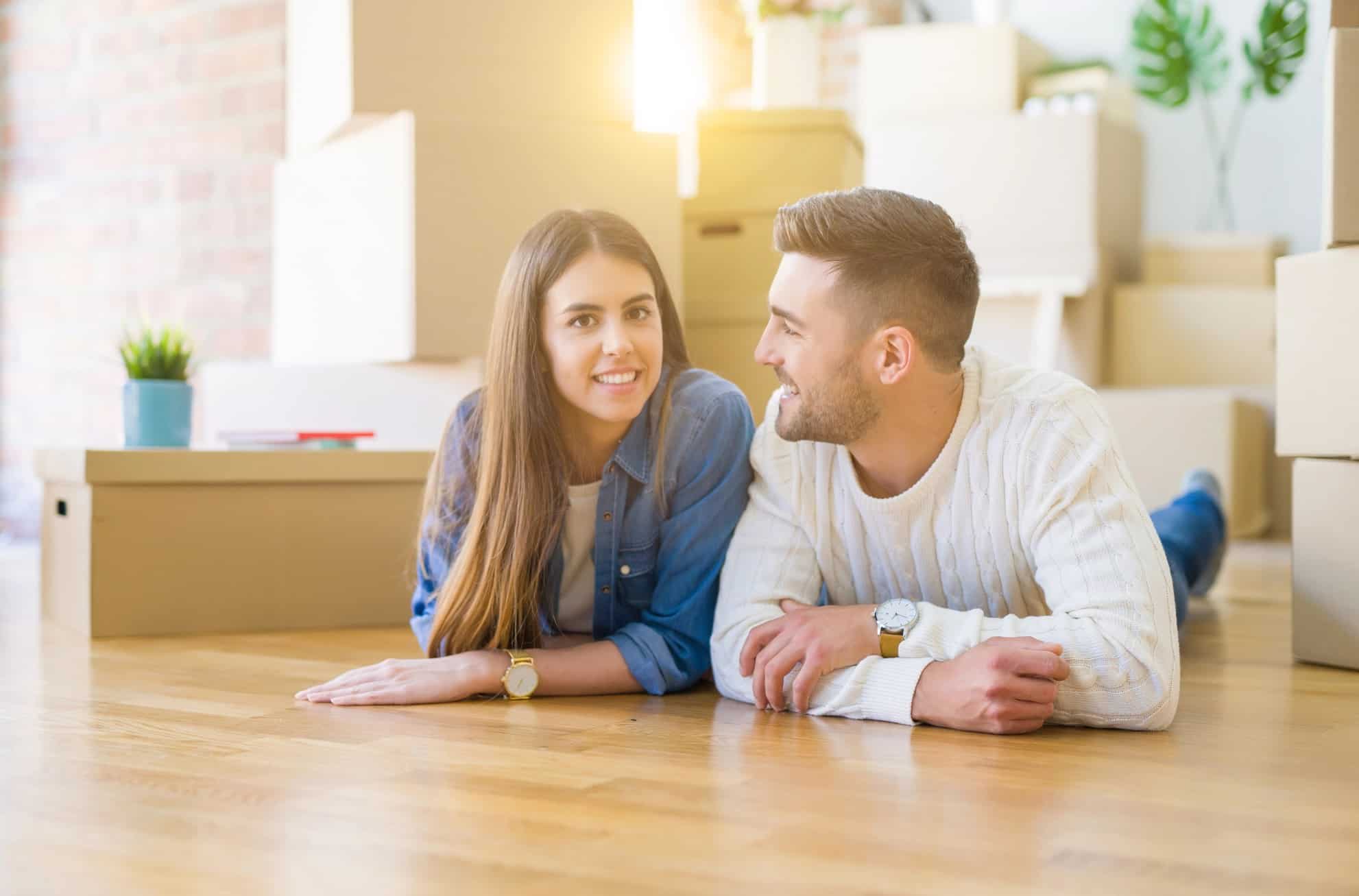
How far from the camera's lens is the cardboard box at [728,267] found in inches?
93.0

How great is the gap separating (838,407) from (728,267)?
3.43 ft

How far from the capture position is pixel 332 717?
54.2 inches

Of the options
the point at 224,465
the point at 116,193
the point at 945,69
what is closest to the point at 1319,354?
the point at 224,465

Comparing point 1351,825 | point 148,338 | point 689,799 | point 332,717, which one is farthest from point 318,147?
point 1351,825

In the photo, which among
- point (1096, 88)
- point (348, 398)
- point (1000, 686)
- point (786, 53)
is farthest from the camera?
point (1096, 88)

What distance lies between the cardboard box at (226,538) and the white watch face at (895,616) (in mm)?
951

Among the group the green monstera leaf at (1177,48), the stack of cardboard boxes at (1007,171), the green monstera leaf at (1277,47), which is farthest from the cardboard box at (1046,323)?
the green monstera leaf at (1277,47)

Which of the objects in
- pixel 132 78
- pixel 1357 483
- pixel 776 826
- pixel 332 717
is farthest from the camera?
pixel 132 78

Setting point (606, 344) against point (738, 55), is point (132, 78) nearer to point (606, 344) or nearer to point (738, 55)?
point (738, 55)

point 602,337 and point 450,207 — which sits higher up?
point 450,207

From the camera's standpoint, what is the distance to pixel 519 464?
1507 millimetres

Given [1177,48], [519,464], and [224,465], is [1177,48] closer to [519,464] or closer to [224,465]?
[224,465]

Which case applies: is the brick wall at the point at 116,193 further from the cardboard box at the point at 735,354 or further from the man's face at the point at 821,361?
the man's face at the point at 821,361

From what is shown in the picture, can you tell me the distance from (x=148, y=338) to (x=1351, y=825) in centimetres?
179
